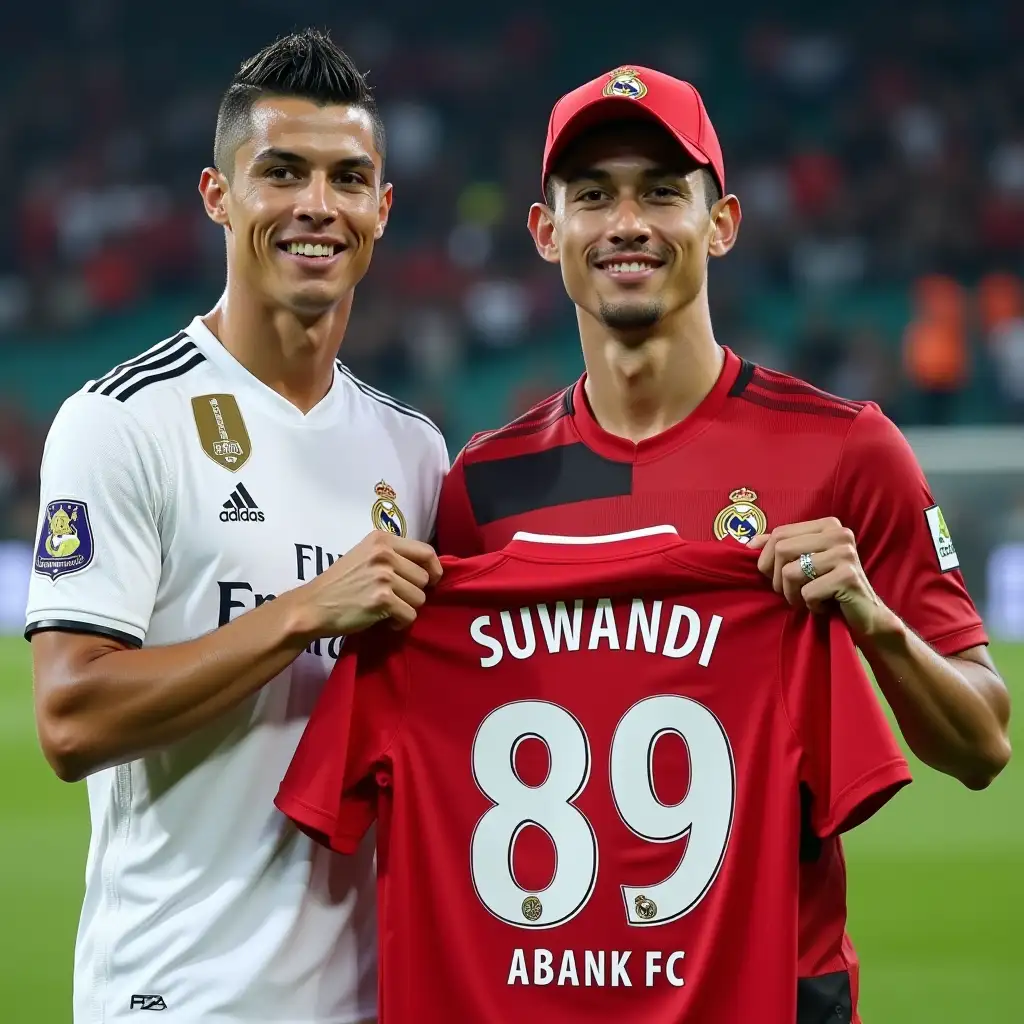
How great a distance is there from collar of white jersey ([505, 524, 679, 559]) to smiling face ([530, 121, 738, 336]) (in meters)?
0.41

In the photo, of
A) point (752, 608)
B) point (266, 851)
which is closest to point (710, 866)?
point (752, 608)

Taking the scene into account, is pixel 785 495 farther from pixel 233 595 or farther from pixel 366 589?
pixel 233 595

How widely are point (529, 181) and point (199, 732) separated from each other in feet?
43.8

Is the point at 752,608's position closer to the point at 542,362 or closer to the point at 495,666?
the point at 495,666

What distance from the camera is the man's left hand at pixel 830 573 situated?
2.25 m

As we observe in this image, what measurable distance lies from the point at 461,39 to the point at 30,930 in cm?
1343

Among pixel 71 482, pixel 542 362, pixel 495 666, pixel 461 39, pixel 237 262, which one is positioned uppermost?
pixel 461 39

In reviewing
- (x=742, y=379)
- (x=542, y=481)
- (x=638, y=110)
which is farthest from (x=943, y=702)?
(x=638, y=110)

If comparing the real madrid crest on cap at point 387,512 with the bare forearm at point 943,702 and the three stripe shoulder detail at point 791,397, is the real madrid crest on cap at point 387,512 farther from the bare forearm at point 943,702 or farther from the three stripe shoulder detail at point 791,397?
the bare forearm at point 943,702

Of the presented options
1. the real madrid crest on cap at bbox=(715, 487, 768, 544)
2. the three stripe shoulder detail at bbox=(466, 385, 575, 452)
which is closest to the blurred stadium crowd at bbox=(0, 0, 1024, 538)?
the three stripe shoulder detail at bbox=(466, 385, 575, 452)

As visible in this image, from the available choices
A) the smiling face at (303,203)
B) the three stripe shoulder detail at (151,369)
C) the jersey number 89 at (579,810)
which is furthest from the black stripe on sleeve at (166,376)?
the jersey number 89 at (579,810)

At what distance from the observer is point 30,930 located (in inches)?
202

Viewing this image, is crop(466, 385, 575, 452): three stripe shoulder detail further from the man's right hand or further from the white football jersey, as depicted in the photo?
the man's right hand

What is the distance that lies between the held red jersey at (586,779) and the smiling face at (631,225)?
46 centimetres
